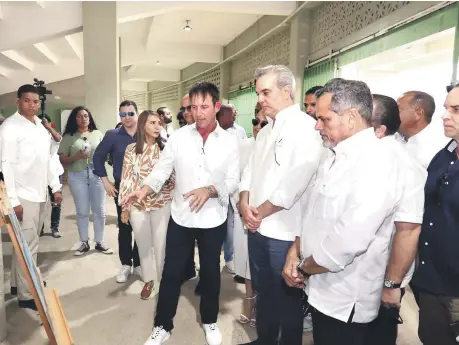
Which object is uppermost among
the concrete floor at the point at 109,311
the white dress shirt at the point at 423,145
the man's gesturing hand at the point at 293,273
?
the white dress shirt at the point at 423,145

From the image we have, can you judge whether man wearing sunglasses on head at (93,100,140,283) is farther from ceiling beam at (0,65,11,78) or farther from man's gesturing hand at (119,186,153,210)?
ceiling beam at (0,65,11,78)

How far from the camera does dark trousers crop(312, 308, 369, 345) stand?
1.26 m

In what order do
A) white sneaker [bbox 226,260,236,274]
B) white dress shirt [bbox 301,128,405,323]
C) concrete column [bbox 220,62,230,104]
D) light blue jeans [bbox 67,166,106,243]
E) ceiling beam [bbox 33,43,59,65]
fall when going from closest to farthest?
white dress shirt [bbox 301,128,405,323] → white sneaker [bbox 226,260,236,274] → light blue jeans [bbox 67,166,106,243] → ceiling beam [bbox 33,43,59,65] → concrete column [bbox 220,62,230,104]

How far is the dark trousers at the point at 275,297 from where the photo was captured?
1706 mm

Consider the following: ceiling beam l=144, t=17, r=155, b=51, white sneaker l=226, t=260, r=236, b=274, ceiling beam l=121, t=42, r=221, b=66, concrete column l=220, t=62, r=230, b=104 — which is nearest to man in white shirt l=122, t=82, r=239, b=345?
white sneaker l=226, t=260, r=236, b=274

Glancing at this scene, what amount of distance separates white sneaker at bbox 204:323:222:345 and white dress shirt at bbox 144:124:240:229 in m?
0.67

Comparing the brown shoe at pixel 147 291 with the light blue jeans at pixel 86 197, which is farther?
the light blue jeans at pixel 86 197

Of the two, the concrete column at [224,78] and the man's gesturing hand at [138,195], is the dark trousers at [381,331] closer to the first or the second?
the man's gesturing hand at [138,195]

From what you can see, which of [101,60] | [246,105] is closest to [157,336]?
[101,60]

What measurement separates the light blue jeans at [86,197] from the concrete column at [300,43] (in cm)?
371

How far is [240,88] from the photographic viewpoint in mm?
8867

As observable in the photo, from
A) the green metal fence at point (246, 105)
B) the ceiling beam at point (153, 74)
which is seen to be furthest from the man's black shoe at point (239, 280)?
the ceiling beam at point (153, 74)

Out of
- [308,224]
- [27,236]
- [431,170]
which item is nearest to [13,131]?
[27,236]

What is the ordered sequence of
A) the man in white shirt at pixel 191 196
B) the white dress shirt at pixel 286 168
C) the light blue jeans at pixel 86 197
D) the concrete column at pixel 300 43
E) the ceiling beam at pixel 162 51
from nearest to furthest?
the white dress shirt at pixel 286 168 → the man in white shirt at pixel 191 196 → the light blue jeans at pixel 86 197 → the concrete column at pixel 300 43 → the ceiling beam at pixel 162 51
